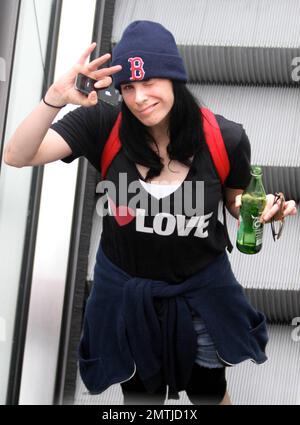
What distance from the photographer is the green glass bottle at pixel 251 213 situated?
136 inches

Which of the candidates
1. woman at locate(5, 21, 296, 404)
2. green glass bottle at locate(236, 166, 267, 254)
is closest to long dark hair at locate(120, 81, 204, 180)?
woman at locate(5, 21, 296, 404)

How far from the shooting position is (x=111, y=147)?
11.2 feet

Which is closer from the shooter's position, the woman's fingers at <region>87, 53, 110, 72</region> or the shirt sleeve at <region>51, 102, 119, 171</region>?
the woman's fingers at <region>87, 53, 110, 72</region>

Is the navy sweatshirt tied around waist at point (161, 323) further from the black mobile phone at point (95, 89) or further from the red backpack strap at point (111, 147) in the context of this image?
the black mobile phone at point (95, 89)

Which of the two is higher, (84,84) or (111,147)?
(84,84)

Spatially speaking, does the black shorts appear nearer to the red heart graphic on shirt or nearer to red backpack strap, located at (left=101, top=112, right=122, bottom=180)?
the red heart graphic on shirt

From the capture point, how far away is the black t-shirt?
337cm

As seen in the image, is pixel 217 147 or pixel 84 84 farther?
pixel 217 147

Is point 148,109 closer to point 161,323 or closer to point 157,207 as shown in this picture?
point 157,207

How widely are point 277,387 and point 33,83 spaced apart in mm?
1497

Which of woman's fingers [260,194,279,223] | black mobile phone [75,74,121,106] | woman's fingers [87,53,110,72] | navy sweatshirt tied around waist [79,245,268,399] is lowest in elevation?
navy sweatshirt tied around waist [79,245,268,399]

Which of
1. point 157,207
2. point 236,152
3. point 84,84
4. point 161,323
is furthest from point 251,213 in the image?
point 84,84

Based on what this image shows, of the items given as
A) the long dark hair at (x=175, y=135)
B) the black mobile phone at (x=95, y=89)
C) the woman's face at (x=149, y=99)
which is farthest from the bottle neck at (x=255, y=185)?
the black mobile phone at (x=95, y=89)

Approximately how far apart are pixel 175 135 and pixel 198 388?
2.81 ft
